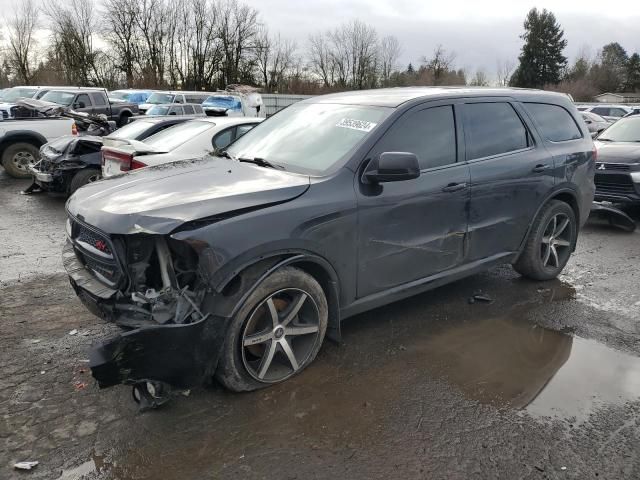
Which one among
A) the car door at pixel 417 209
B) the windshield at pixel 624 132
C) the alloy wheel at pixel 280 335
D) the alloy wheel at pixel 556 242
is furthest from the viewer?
the windshield at pixel 624 132

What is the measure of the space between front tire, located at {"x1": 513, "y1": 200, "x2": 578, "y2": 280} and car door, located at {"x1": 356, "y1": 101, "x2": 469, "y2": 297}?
114 centimetres

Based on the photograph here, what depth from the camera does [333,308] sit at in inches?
138

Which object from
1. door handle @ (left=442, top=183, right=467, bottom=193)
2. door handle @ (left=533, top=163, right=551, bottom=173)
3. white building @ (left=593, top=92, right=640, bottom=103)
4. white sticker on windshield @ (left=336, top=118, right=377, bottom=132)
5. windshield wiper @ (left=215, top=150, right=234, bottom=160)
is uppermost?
white building @ (left=593, top=92, right=640, bottom=103)

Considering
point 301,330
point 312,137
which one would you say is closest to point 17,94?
point 312,137

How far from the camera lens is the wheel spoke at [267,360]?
3.18 metres

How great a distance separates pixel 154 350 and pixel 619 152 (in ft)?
27.0

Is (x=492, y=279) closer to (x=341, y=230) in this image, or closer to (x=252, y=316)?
(x=341, y=230)

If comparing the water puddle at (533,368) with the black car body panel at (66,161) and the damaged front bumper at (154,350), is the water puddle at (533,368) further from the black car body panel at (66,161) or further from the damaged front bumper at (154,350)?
the black car body panel at (66,161)

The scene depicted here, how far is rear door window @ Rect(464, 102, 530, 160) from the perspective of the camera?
4270 millimetres

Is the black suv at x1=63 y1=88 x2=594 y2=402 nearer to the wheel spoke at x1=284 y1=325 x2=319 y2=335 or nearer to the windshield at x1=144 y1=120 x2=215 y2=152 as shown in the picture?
the wheel spoke at x1=284 y1=325 x2=319 y2=335

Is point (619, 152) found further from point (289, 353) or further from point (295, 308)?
point (289, 353)

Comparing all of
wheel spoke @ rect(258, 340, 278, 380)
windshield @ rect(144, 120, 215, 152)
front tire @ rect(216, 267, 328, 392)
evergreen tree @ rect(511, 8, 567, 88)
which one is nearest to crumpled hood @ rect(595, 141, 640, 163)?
windshield @ rect(144, 120, 215, 152)

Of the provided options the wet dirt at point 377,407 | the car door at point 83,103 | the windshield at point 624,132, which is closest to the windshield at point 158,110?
the car door at point 83,103

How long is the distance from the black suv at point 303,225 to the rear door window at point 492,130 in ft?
0.05
